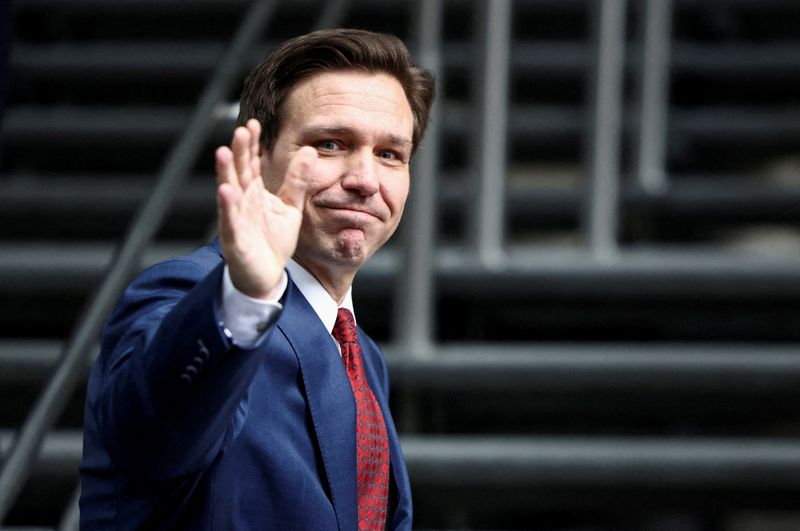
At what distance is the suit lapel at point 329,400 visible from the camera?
1.40 metres

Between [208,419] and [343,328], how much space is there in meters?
0.42

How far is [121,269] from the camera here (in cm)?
228

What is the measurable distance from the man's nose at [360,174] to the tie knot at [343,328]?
18 centimetres

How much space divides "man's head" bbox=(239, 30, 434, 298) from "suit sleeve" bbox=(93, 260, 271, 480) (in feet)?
1.08

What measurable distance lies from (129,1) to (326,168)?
9.20ft

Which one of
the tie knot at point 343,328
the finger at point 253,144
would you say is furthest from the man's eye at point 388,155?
the finger at point 253,144

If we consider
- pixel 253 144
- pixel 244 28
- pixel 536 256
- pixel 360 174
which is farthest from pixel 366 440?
pixel 536 256

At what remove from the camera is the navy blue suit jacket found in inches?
45.3

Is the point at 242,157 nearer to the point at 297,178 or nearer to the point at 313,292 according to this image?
the point at 297,178

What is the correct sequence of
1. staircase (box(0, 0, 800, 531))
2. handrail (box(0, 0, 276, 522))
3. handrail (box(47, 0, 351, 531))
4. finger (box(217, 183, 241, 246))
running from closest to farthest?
finger (box(217, 183, 241, 246))
handrail (box(0, 0, 276, 522))
handrail (box(47, 0, 351, 531))
staircase (box(0, 0, 800, 531))

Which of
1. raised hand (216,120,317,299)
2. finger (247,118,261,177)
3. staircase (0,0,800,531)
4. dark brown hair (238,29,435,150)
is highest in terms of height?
dark brown hair (238,29,435,150)

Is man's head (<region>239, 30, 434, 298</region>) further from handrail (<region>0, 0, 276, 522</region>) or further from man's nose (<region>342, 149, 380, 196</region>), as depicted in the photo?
handrail (<region>0, 0, 276, 522</region>)

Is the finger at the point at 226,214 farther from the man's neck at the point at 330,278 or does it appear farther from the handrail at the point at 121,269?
the handrail at the point at 121,269

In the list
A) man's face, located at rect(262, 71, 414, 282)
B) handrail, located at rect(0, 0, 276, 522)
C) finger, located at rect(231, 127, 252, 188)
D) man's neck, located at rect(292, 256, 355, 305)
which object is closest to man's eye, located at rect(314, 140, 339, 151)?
man's face, located at rect(262, 71, 414, 282)
